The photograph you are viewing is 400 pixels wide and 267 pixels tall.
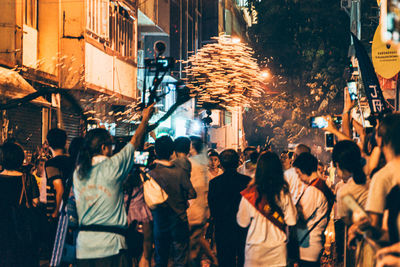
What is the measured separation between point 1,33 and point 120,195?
420 inches

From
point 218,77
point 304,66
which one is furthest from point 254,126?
point 218,77

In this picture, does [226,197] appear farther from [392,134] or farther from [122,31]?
[122,31]

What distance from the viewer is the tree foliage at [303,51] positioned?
1467 inches

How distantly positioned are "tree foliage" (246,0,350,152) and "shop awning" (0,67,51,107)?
1019 inches

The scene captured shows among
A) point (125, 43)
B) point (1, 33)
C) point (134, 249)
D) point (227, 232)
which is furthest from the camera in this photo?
→ point (125, 43)

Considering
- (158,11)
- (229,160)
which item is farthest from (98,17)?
(229,160)

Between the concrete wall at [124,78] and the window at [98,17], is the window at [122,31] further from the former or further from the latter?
the window at [98,17]

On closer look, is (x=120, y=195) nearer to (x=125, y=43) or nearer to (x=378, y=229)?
(x=378, y=229)

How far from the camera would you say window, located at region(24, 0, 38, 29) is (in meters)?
17.0

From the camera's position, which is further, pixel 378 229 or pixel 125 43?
pixel 125 43

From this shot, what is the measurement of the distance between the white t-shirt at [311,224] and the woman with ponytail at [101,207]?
2605 mm

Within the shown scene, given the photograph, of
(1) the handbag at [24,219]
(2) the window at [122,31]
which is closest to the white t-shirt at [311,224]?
(1) the handbag at [24,219]

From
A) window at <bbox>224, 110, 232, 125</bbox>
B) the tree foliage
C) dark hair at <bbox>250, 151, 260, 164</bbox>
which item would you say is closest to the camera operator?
dark hair at <bbox>250, 151, 260, 164</bbox>

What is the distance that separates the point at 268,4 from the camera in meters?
38.2
